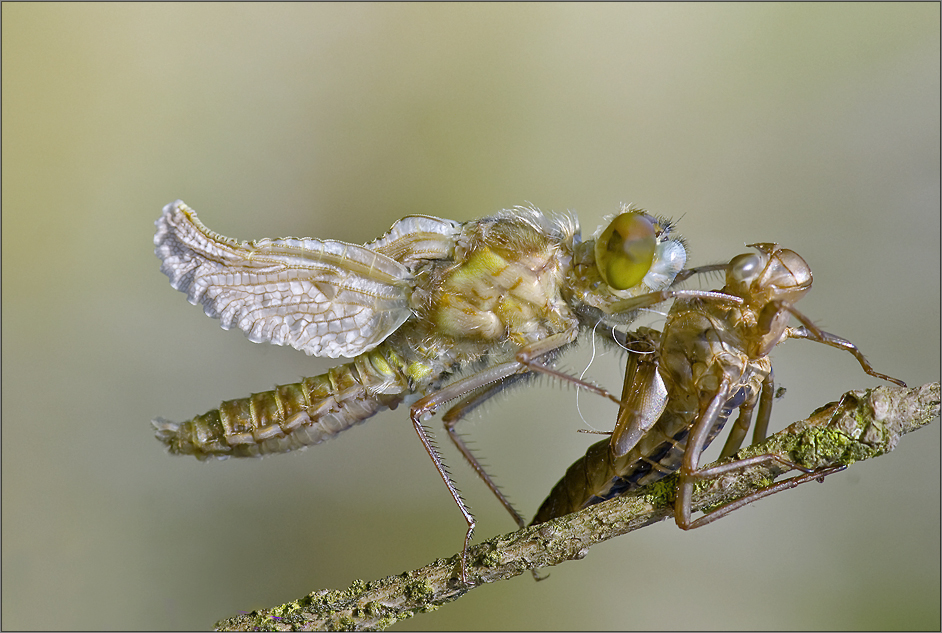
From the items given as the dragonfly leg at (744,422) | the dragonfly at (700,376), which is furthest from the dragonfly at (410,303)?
the dragonfly leg at (744,422)

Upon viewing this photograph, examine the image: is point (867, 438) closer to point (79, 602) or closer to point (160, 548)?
point (160, 548)

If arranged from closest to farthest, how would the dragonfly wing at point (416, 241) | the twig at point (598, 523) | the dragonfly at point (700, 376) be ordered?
the twig at point (598, 523), the dragonfly at point (700, 376), the dragonfly wing at point (416, 241)

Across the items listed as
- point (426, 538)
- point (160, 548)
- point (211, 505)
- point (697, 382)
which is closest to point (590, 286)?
point (697, 382)

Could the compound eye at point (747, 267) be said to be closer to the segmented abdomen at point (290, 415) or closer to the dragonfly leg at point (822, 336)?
the dragonfly leg at point (822, 336)

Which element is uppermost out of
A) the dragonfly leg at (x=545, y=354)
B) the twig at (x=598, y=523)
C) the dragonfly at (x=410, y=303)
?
the dragonfly at (x=410, y=303)

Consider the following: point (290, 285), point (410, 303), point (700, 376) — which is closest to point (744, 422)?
point (700, 376)

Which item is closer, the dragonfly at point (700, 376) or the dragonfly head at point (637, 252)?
the dragonfly at point (700, 376)

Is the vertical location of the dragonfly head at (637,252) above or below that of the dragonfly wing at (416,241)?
below
